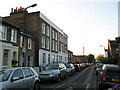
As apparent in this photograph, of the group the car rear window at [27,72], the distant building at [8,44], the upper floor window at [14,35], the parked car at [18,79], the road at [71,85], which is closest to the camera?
the parked car at [18,79]

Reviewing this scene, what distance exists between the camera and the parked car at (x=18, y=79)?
17.4 feet

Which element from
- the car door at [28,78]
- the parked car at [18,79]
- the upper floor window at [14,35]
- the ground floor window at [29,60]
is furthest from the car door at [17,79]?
the ground floor window at [29,60]

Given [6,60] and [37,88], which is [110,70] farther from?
[6,60]

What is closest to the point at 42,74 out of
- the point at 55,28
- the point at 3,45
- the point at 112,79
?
the point at 112,79

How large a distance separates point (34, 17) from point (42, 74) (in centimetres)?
1750

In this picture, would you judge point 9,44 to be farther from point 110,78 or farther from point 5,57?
point 110,78

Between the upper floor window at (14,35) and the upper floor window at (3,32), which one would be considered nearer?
the upper floor window at (3,32)

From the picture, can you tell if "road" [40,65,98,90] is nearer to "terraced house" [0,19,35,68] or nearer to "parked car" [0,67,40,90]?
"parked car" [0,67,40,90]

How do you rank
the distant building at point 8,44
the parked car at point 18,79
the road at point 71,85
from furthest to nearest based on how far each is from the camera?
the distant building at point 8,44 → the road at point 71,85 → the parked car at point 18,79

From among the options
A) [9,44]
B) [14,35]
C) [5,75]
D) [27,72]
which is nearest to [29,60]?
[14,35]

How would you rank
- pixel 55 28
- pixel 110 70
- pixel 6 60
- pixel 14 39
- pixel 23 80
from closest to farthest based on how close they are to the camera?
pixel 23 80
pixel 110 70
pixel 6 60
pixel 14 39
pixel 55 28

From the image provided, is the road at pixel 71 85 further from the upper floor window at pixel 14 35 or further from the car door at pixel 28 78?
the upper floor window at pixel 14 35

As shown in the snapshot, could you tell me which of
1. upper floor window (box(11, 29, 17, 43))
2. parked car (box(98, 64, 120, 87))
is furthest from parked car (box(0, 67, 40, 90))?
upper floor window (box(11, 29, 17, 43))

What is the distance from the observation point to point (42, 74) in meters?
11.4
